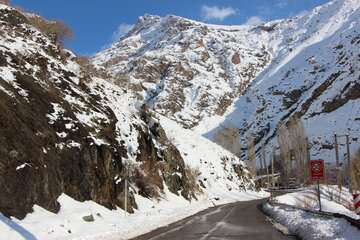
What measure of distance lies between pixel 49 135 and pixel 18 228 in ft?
28.1

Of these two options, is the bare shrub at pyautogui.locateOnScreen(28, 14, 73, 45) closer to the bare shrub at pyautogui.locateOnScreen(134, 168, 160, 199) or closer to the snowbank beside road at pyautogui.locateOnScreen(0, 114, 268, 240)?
the bare shrub at pyautogui.locateOnScreen(134, 168, 160, 199)

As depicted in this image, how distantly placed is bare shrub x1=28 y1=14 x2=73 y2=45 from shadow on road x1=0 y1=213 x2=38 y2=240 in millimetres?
27120

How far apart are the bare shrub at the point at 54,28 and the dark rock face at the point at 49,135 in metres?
3.75

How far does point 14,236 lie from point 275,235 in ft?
28.4

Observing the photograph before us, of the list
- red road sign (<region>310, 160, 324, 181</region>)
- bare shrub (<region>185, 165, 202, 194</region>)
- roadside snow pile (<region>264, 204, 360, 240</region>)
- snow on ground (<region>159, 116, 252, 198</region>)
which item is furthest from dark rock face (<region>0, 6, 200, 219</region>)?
snow on ground (<region>159, 116, 252, 198</region>)

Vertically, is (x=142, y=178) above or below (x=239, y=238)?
above

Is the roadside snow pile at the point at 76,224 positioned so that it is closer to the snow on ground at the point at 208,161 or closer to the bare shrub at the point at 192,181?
the bare shrub at the point at 192,181

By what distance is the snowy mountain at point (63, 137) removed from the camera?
67.3 ft

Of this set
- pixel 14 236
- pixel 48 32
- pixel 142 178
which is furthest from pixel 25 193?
pixel 48 32

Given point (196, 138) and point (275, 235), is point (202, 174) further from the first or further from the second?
point (275, 235)

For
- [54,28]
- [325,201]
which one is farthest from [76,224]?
[325,201]

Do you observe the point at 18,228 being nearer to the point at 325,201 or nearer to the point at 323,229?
the point at 323,229

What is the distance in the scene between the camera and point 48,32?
42.5 m

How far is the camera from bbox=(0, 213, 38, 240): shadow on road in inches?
626
